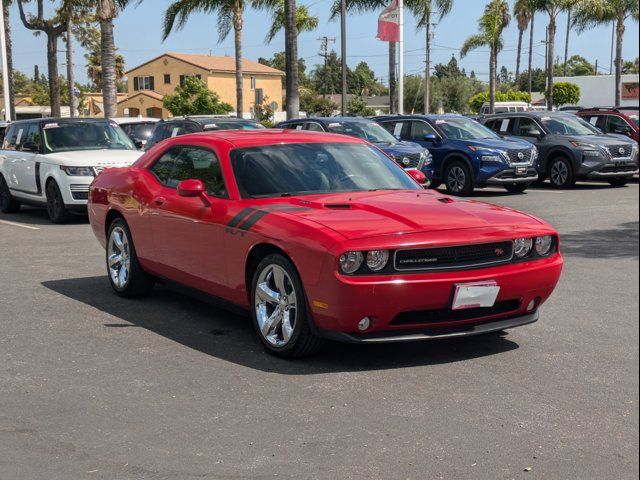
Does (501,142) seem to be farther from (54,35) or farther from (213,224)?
(54,35)

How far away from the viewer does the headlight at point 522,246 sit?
586cm

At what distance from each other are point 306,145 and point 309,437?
308cm

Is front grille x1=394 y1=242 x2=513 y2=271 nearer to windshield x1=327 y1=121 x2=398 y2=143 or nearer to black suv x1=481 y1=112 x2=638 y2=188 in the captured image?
black suv x1=481 y1=112 x2=638 y2=188

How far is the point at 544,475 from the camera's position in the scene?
407 cm

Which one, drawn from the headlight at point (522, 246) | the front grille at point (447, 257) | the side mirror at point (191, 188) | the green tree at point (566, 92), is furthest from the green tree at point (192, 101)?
the front grille at point (447, 257)

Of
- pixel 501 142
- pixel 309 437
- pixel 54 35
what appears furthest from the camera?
pixel 54 35

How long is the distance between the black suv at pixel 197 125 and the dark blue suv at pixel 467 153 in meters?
3.62

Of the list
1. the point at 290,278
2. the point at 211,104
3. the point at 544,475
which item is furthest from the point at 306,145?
the point at 211,104

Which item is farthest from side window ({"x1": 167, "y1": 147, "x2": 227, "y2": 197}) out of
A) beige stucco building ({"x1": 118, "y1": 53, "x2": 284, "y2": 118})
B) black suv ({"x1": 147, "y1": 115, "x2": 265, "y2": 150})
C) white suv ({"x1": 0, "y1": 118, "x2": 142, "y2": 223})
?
beige stucco building ({"x1": 118, "y1": 53, "x2": 284, "y2": 118})

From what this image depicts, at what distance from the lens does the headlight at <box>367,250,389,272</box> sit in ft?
18.0

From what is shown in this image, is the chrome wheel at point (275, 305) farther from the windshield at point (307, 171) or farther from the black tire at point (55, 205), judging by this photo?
the black tire at point (55, 205)

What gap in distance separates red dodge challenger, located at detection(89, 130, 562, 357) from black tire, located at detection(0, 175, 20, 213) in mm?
9325

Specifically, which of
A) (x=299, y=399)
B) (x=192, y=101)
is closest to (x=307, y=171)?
(x=299, y=399)

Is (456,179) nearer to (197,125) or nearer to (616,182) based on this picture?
(616,182)
